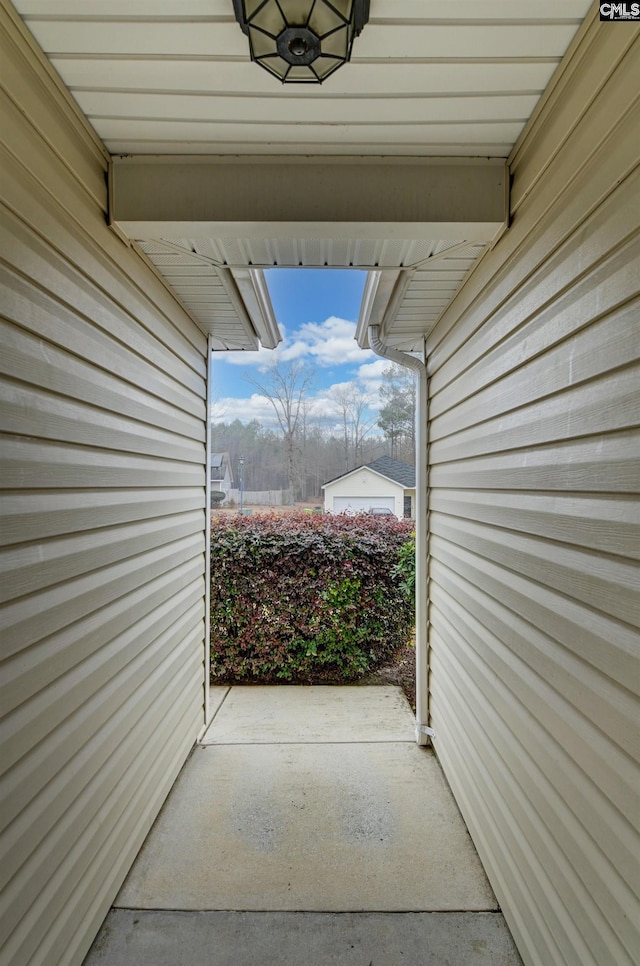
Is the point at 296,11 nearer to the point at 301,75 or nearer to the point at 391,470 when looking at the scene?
the point at 301,75

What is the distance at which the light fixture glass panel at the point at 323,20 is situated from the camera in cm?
102

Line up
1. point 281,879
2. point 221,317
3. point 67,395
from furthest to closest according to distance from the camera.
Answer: point 221,317
point 281,879
point 67,395

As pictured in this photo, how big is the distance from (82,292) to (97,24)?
669 mm

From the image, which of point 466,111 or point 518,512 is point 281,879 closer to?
point 518,512

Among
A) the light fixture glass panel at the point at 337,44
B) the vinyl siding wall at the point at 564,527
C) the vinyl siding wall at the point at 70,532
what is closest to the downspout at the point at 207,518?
the vinyl siding wall at the point at 70,532

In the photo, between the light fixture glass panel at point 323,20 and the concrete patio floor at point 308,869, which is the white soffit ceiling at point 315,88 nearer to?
the light fixture glass panel at point 323,20

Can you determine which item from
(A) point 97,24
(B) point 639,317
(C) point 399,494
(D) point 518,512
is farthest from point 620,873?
(C) point 399,494

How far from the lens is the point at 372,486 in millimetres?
6277

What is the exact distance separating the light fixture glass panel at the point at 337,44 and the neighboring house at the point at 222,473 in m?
4.07

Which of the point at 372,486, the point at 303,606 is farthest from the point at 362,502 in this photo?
the point at 303,606

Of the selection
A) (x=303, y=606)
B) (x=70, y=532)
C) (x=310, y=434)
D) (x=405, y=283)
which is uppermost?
(x=405, y=283)

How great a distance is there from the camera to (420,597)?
2977mm

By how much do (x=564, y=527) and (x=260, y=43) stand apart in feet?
4.77

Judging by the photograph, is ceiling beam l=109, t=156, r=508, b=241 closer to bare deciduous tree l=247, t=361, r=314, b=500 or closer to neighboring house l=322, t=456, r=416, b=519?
neighboring house l=322, t=456, r=416, b=519
